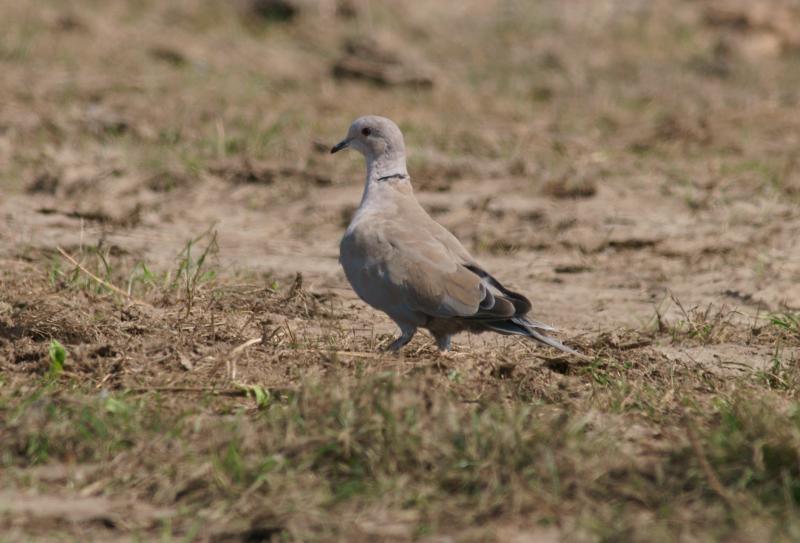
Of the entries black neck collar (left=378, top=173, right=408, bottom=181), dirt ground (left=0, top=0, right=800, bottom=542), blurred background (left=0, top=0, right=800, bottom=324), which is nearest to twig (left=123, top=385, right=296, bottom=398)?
dirt ground (left=0, top=0, right=800, bottom=542)

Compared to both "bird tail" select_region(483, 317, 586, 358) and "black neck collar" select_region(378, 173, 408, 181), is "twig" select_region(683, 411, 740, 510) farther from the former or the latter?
"black neck collar" select_region(378, 173, 408, 181)

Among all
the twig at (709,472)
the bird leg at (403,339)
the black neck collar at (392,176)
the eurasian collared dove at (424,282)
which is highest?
the black neck collar at (392,176)

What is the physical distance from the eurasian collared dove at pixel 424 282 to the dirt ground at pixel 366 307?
0.15 m

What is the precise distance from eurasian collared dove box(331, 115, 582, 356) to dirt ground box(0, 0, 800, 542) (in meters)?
0.15

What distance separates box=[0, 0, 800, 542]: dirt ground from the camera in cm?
382

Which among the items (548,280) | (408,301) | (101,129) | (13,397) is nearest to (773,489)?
(408,301)

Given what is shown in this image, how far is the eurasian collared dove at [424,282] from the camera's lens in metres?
5.05

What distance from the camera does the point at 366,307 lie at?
6.20 meters

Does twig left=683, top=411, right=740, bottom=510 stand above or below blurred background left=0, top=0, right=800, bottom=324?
below

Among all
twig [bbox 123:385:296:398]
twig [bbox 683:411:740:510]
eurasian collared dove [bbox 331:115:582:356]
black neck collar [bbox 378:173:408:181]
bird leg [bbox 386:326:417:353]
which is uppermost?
black neck collar [bbox 378:173:408:181]

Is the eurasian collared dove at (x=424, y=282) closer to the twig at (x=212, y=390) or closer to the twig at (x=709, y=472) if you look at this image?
the twig at (x=212, y=390)

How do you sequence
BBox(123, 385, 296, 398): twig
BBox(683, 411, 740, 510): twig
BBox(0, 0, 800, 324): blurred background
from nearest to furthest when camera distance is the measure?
BBox(683, 411, 740, 510): twig
BBox(123, 385, 296, 398): twig
BBox(0, 0, 800, 324): blurred background

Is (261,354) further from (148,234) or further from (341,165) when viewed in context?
(341,165)

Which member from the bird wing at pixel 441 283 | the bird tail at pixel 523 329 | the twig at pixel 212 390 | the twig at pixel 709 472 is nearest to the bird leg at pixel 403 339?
the bird wing at pixel 441 283
